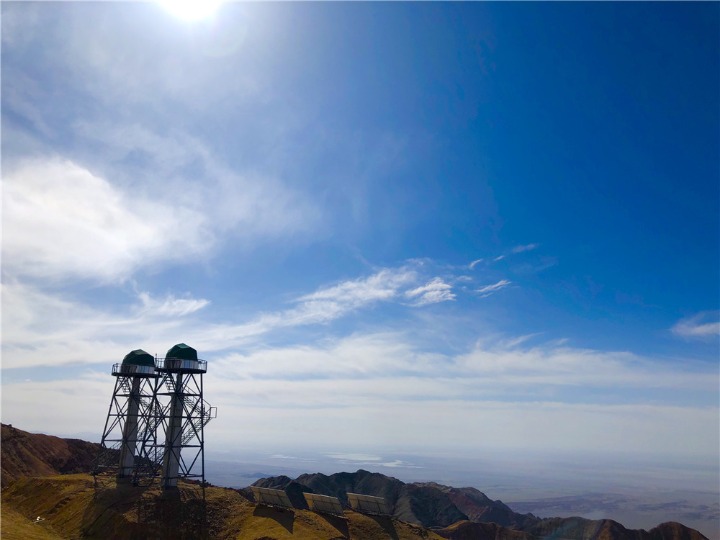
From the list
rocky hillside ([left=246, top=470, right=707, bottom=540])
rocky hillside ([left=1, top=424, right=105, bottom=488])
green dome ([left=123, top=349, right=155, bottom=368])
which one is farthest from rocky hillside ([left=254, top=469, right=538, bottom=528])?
green dome ([left=123, top=349, right=155, bottom=368])

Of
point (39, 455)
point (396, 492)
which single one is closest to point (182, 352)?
point (39, 455)

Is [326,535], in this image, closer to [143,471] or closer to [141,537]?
[141,537]

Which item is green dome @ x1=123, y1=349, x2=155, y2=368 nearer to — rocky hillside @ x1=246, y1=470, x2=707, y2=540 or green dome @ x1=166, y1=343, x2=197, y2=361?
green dome @ x1=166, y1=343, x2=197, y2=361

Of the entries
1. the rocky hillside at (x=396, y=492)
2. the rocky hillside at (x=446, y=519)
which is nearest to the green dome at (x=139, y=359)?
the rocky hillside at (x=446, y=519)

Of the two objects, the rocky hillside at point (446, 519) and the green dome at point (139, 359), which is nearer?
the green dome at point (139, 359)

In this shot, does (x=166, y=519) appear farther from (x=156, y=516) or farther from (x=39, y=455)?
(x=39, y=455)

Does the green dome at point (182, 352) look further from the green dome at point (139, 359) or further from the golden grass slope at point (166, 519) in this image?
the golden grass slope at point (166, 519)
